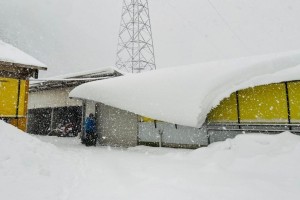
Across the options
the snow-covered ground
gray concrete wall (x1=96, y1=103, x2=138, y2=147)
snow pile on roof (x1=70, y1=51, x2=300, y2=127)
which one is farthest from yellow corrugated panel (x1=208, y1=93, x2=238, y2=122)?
gray concrete wall (x1=96, y1=103, x2=138, y2=147)

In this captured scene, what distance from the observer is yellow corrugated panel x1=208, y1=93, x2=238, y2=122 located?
27.2 ft

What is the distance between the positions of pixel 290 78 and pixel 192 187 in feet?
14.9

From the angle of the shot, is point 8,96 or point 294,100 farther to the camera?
point 8,96

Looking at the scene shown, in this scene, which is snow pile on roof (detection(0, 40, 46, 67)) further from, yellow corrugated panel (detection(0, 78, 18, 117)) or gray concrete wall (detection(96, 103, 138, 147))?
gray concrete wall (detection(96, 103, 138, 147))

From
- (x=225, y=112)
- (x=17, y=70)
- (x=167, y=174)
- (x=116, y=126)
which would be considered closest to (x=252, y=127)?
(x=225, y=112)

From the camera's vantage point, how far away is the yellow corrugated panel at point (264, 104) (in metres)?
7.32

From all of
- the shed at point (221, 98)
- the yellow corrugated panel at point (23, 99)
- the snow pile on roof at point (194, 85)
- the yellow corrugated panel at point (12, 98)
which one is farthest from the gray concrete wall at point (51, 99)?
the shed at point (221, 98)

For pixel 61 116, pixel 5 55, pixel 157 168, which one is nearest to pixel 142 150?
pixel 157 168

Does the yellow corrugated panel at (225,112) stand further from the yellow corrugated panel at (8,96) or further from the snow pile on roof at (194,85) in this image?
the yellow corrugated panel at (8,96)

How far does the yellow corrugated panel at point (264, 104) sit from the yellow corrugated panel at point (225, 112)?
235 millimetres

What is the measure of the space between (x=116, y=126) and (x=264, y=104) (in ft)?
23.3

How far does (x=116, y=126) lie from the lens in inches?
492

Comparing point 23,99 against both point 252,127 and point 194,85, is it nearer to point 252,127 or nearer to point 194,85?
point 194,85

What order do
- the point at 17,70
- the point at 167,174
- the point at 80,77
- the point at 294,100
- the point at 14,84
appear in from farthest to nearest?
1. the point at 80,77
2. the point at 17,70
3. the point at 14,84
4. the point at 294,100
5. the point at 167,174
